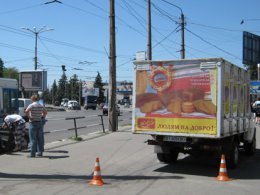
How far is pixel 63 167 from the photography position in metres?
10.8

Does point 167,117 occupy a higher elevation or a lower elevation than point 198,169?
higher

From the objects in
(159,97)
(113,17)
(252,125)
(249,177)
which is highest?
(113,17)

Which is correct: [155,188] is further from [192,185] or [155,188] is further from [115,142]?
[115,142]

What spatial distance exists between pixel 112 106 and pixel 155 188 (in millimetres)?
13718

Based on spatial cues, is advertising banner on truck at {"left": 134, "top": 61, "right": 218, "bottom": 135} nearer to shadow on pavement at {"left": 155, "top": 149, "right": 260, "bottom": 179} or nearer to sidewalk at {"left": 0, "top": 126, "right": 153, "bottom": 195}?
shadow on pavement at {"left": 155, "top": 149, "right": 260, "bottom": 179}

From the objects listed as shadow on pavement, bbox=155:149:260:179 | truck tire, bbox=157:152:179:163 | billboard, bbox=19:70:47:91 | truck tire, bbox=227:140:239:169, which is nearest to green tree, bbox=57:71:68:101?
billboard, bbox=19:70:47:91

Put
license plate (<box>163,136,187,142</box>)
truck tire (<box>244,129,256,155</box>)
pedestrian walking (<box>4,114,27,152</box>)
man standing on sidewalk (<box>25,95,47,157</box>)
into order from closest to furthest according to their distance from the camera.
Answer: license plate (<box>163,136,187,142</box>)
man standing on sidewalk (<box>25,95,47,157</box>)
pedestrian walking (<box>4,114,27,152</box>)
truck tire (<box>244,129,256,155</box>)

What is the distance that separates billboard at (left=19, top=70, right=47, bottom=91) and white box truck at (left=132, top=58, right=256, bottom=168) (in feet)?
33.5

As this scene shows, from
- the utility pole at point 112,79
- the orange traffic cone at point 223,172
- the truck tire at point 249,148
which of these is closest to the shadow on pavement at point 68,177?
the orange traffic cone at point 223,172

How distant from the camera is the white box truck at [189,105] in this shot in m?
10.1

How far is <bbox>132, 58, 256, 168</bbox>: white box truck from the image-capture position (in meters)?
10.1

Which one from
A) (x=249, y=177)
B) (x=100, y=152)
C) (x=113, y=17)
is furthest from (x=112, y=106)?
(x=249, y=177)

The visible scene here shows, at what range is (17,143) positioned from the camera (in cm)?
1312

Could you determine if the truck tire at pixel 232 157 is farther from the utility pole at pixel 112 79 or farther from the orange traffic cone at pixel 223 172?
the utility pole at pixel 112 79
